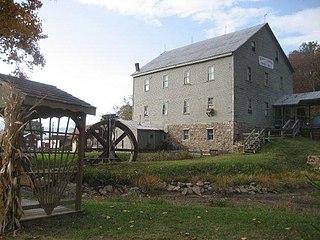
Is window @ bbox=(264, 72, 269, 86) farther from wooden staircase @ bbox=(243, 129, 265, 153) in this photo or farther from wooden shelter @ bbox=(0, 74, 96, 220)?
wooden shelter @ bbox=(0, 74, 96, 220)

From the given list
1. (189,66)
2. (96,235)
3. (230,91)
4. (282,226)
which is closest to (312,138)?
(230,91)

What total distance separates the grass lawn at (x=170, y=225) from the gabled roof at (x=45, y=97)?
229 centimetres

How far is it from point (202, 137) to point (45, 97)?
21816mm

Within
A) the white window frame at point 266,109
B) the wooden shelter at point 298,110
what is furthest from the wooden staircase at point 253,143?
the white window frame at point 266,109

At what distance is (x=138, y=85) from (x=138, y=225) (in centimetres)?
2859

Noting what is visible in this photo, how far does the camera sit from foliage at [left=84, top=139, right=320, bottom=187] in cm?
1541

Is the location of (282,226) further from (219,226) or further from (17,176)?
(17,176)

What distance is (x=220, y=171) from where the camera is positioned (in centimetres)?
1728

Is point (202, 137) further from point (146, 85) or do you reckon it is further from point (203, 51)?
point (146, 85)

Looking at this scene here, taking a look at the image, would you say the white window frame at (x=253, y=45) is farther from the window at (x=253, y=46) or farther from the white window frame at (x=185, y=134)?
the white window frame at (x=185, y=134)

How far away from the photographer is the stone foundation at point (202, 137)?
26.0 m

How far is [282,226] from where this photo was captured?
6684mm

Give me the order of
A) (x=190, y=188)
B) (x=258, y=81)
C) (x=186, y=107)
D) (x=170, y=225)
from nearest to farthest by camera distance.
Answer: (x=170, y=225) → (x=190, y=188) → (x=258, y=81) → (x=186, y=107)

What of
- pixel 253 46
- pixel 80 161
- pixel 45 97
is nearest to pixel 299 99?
pixel 253 46
